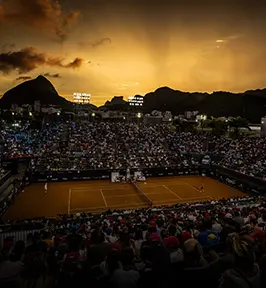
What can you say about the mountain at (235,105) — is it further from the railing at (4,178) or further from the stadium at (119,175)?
the railing at (4,178)

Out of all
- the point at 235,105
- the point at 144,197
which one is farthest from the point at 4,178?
the point at 235,105

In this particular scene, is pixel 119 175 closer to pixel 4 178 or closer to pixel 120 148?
pixel 120 148

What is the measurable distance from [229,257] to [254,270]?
1.40 m

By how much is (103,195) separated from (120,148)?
1793 centimetres

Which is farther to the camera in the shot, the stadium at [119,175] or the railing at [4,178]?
the railing at [4,178]

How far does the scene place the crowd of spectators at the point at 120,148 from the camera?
4113 centimetres

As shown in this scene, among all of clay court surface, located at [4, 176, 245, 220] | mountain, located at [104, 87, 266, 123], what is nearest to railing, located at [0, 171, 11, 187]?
clay court surface, located at [4, 176, 245, 220]

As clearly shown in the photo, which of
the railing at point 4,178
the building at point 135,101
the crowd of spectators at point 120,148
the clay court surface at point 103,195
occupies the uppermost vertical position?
the building at point 135,101

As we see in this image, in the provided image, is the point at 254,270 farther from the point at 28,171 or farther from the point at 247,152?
the point at 247,152

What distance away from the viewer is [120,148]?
49.2 m

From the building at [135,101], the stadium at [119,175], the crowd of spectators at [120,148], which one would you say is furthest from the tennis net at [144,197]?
the building at [135,101]

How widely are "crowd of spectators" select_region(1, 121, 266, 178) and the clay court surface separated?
436cm

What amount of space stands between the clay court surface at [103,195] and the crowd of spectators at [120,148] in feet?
14.3

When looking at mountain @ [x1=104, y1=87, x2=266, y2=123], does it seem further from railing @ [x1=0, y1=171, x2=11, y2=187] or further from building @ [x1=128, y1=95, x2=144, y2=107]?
railing @ [x1=0, y1=171, x2=11, y2=187]
